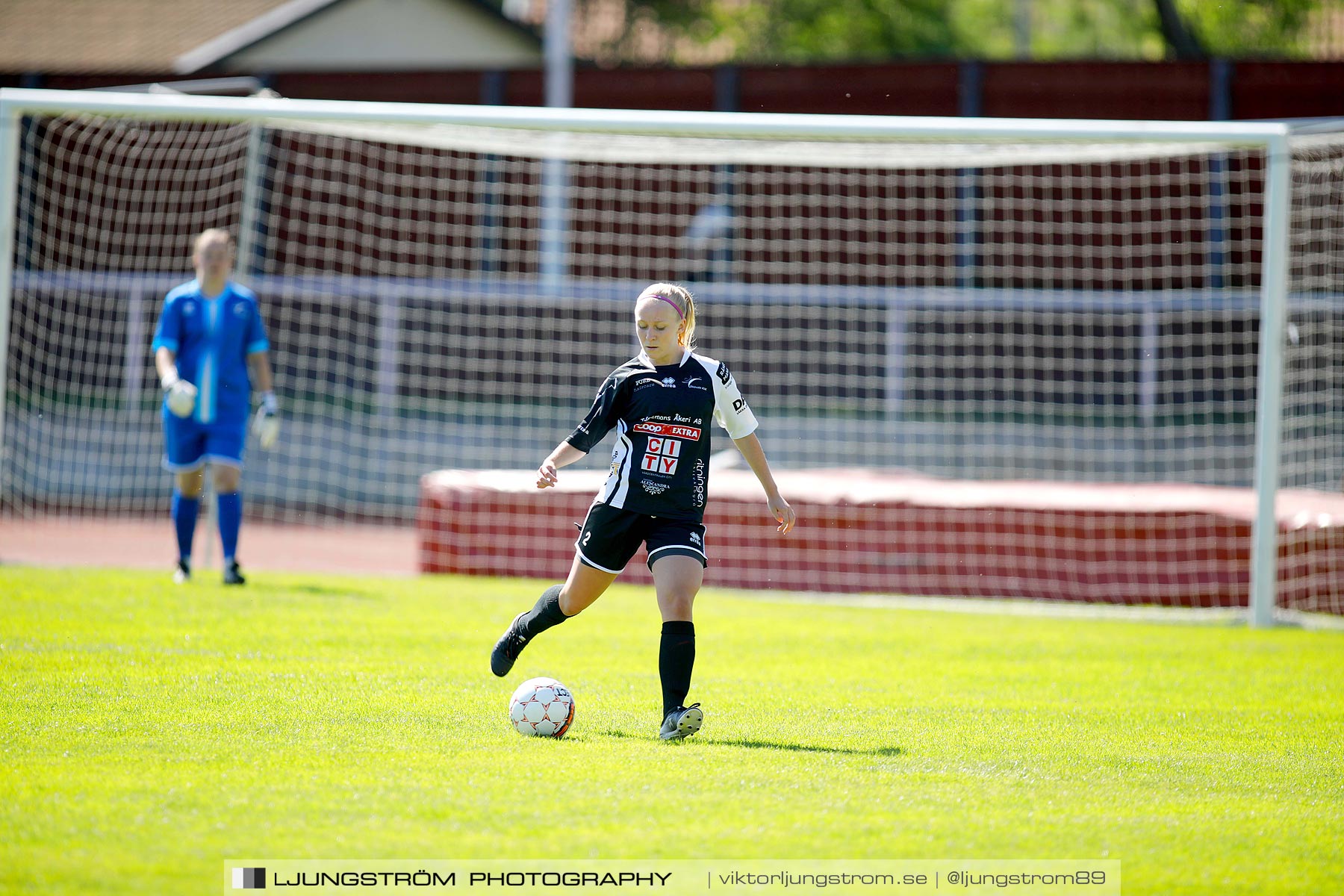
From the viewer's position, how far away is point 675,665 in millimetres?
5141

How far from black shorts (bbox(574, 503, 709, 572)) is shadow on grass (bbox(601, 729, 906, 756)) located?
0.66 m

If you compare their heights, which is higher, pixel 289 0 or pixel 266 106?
pixel 289 0

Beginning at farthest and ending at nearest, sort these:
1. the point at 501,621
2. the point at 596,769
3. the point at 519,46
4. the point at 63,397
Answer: the point at 519,46 < the point at 63,397 < the point at 501,621 < the point at 596,769

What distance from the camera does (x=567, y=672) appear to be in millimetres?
6605

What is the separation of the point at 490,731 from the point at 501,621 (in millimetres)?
3254

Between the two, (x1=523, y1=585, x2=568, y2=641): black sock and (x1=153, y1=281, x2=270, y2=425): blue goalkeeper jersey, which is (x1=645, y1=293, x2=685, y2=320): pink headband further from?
(x1=153, y1=281, x2=270, y2=425): blue goalkeeper jersey

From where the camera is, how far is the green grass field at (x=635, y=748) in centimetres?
371

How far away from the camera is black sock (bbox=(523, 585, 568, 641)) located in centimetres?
562

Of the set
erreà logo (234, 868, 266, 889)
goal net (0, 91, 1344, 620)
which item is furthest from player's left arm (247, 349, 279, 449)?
erreà logo (234, 868, 266, 889)

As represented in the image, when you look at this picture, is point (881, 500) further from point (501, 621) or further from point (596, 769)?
point (596, 769)

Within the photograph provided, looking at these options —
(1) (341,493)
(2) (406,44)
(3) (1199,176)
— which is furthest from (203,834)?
(2) (406,44)

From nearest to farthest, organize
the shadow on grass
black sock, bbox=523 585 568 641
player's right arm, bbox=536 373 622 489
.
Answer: the shadow on grass → player's right arm, bbox=536 373 622 489 → black sock, bbox=523 585 568 641

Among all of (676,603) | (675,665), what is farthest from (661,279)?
(675,665)

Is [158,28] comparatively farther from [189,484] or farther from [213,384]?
[189,484]
